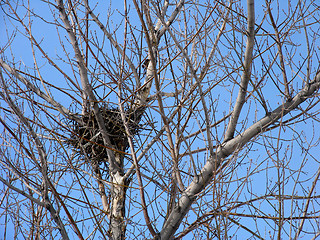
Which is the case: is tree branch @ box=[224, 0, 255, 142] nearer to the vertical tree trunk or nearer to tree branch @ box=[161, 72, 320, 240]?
tree branch @ box=[161, 72, 320, 240]

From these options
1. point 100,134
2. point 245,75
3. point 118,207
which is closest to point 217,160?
point 245,75

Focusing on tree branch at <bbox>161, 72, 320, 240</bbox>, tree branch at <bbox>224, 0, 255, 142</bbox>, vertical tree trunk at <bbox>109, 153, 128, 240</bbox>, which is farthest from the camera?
vertical tree trunk at <bbox>109, 153, 128, 240</bbox>

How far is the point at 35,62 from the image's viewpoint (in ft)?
16.5

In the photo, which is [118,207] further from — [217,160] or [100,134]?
[217,160]

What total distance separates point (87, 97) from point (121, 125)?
710 millimetres

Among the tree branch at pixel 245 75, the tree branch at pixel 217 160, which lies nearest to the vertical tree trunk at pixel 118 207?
the tree branch at pixel 217 160

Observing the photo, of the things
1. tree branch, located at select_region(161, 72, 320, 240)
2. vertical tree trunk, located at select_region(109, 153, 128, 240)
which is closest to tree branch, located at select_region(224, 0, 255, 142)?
tree branch, located at select_region(161, 72, 320, 240)

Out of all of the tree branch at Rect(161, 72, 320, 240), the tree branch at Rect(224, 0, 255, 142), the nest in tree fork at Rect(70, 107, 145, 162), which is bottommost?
the tree branch at Rect(161, 72, 320, 240)

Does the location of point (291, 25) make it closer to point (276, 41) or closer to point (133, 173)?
point (276, 41)

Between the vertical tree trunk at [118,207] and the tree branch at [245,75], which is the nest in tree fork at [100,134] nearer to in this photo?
the vertical tree trunk at [118,207]

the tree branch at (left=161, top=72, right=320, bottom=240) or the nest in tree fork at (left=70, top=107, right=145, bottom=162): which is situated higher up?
the nest in tree fork at (left=70, top=107, right=145, bottom=162)

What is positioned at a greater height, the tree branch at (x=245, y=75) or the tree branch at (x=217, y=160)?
the tree branch at (x=245, y=75)

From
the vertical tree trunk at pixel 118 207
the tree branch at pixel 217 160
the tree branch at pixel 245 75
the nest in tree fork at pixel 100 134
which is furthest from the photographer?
the nest in tree fork at pixel 100 134

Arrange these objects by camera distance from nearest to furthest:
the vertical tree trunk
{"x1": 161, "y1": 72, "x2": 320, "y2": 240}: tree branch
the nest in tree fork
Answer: {"x1": 161, "y1": 72, "x2": 320, "y2": 240}: tree branch < the vertical tree trunk < the nest in tree fork
